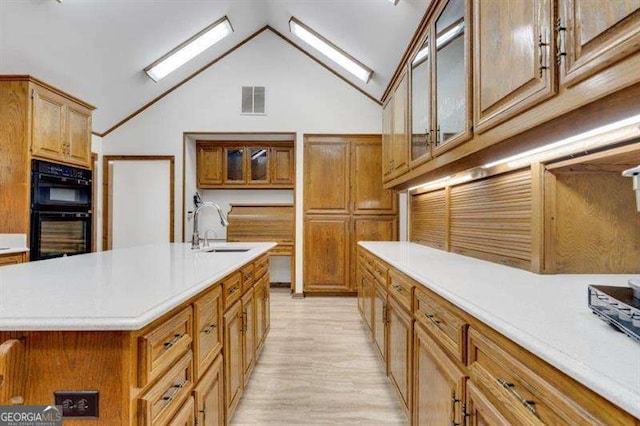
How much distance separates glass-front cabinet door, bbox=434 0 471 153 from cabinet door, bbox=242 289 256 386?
154cm

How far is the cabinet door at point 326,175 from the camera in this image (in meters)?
4.76

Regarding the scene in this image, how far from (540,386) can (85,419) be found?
1109 mm

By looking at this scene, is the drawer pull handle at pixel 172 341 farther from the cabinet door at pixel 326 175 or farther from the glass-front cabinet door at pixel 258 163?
the glass-front cabinet door at pixel 258 163

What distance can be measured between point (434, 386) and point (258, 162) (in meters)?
4.37

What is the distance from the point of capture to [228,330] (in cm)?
169

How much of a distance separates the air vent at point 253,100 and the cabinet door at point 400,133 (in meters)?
2.40

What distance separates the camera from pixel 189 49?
4285mm

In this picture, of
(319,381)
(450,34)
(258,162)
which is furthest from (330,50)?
(319,381)

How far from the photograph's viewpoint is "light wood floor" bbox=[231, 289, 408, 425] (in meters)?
1.95

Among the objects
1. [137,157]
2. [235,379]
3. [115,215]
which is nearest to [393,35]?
[235,379]

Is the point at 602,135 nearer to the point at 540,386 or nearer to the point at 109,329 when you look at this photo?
the point at 540,386

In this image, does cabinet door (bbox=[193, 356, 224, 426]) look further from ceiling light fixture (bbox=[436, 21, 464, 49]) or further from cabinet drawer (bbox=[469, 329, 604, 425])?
ceiling light fixture (bbox=[436, 21, 464, 49])

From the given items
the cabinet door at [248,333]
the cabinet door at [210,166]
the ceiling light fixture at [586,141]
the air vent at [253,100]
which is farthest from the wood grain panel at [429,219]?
the cabinet door at [210,166]

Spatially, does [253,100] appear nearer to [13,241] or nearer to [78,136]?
[78,136]
